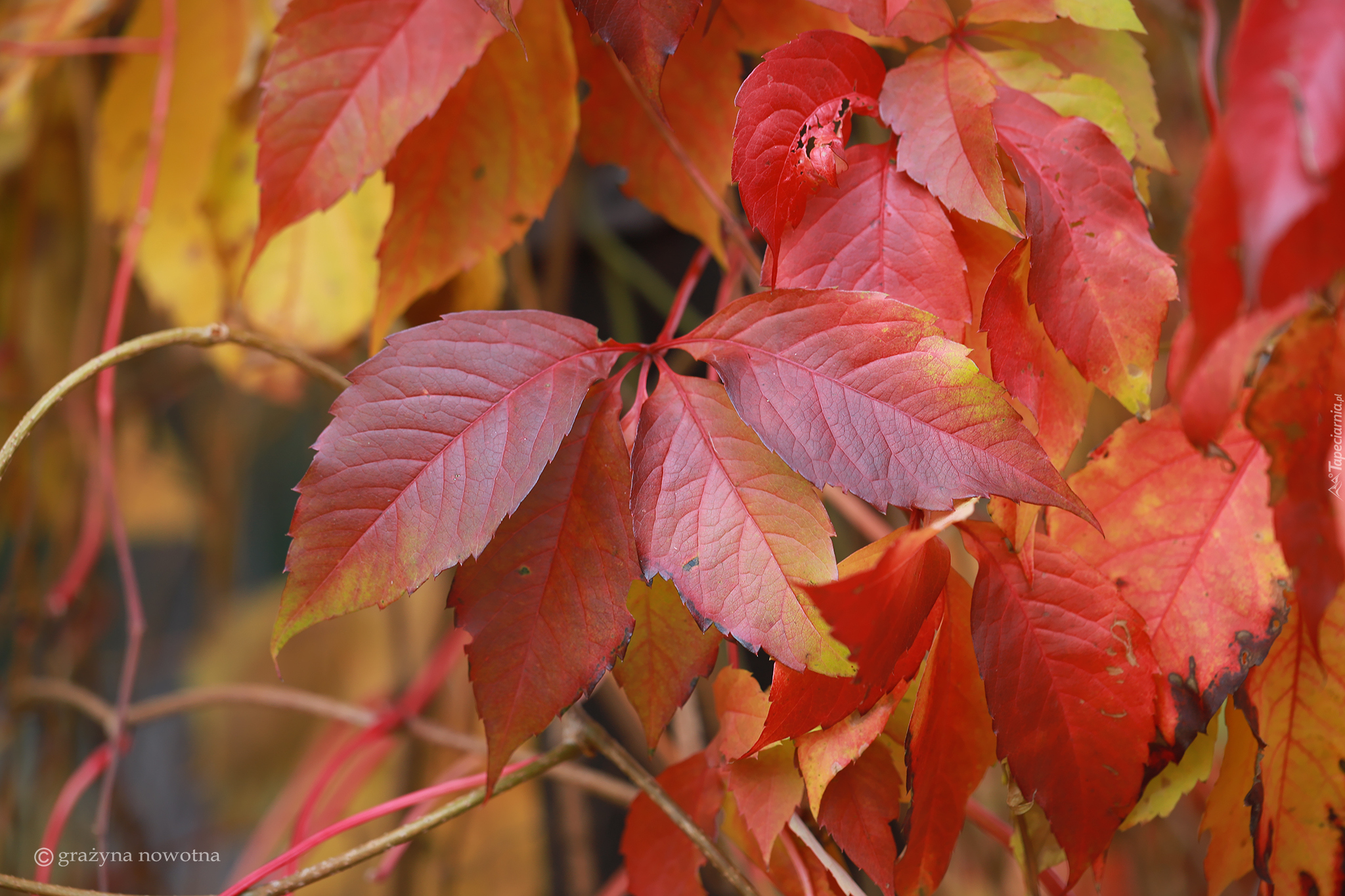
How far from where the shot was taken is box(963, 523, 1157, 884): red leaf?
0.78 feet

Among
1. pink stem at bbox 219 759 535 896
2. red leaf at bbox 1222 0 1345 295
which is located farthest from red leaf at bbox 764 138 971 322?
pink stem at bbox 219 759 535 896

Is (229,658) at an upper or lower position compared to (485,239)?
lower

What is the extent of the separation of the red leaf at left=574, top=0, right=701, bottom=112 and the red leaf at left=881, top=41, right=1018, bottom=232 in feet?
0.24

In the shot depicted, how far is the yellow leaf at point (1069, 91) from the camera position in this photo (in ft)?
0.87

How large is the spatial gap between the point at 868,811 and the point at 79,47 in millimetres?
656

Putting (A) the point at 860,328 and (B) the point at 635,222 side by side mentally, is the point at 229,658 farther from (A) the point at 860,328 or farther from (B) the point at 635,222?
(A) the point at 860,328

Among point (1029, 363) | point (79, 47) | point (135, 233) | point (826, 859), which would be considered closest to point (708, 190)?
point (1029, 363)

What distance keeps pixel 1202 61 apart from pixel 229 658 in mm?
1362

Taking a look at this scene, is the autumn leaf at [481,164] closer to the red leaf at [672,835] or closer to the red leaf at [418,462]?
the red leaf at [418,462]

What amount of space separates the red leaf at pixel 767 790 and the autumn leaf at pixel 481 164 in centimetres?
24

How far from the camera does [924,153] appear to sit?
251mm

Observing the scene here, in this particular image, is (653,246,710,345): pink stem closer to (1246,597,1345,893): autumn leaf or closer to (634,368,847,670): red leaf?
(634,368,847,670): red leaf

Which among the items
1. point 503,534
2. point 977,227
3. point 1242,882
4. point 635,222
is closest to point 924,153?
point 977,227

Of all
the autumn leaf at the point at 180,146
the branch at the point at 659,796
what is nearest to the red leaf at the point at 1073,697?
the branch at the point at 659,796
